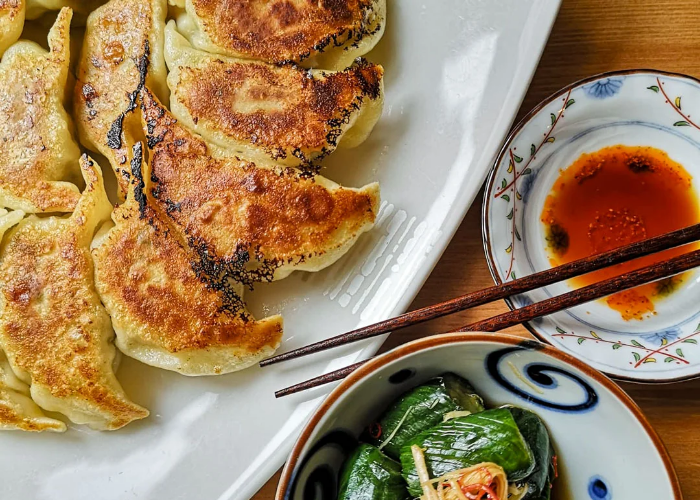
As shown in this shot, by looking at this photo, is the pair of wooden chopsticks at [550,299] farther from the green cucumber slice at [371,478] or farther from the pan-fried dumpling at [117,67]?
the pan-fried dumpling at [117,67]

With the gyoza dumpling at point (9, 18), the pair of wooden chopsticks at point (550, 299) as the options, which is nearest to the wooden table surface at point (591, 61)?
the pair of wooden chopsticks at point (550, 299)

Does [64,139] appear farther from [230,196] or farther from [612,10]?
[612,10]

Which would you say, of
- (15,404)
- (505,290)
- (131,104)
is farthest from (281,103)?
(15,404)

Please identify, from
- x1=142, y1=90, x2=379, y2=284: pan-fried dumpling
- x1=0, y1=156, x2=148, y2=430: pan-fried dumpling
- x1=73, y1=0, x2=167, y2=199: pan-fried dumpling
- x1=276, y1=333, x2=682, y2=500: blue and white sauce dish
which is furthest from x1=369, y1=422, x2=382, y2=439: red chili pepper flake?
x1=73, y1=0, x2=167, y2=199: pan-fried dumpling

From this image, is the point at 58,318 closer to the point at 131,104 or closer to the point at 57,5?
the point at 131,104

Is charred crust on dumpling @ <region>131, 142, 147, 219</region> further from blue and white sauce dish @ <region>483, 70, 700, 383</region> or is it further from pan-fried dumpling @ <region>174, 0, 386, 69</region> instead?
blue and white sauce dish @ <region>483, 70, 700, 383</region>

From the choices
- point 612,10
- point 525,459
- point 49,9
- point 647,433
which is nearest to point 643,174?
point 612,10
